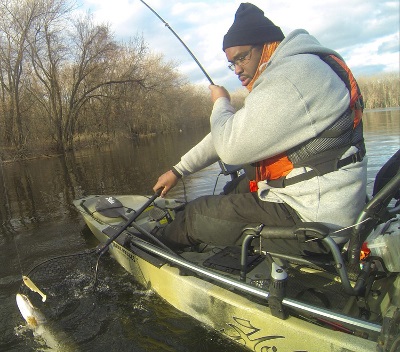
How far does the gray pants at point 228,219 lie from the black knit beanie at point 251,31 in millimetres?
1102

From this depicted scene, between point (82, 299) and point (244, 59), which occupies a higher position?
point (244, 59)

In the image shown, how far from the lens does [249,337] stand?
8.45ft

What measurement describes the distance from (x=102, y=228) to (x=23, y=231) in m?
2.72

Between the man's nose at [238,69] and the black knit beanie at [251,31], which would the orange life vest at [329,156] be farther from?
the man's nose at [238,69]

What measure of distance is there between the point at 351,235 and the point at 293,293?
0.68 metres

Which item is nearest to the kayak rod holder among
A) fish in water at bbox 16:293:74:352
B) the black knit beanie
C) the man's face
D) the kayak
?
the kayak

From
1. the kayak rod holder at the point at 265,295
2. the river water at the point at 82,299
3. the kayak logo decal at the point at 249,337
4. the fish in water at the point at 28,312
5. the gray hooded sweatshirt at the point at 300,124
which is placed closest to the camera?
the kayak rod holder at the point at 265,295

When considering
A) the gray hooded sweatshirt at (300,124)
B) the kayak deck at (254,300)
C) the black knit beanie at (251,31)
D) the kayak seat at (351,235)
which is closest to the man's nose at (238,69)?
the black knit beanie at (251,31)

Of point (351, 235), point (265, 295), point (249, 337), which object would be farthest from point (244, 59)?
point (249, 337)

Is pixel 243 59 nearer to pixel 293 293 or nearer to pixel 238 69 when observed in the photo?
pixel 238 69

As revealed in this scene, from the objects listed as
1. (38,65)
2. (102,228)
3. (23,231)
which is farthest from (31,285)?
(38,65)

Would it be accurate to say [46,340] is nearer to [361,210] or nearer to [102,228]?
[102,228]

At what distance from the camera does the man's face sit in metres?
2.55

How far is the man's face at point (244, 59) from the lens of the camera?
2555 millimetres
